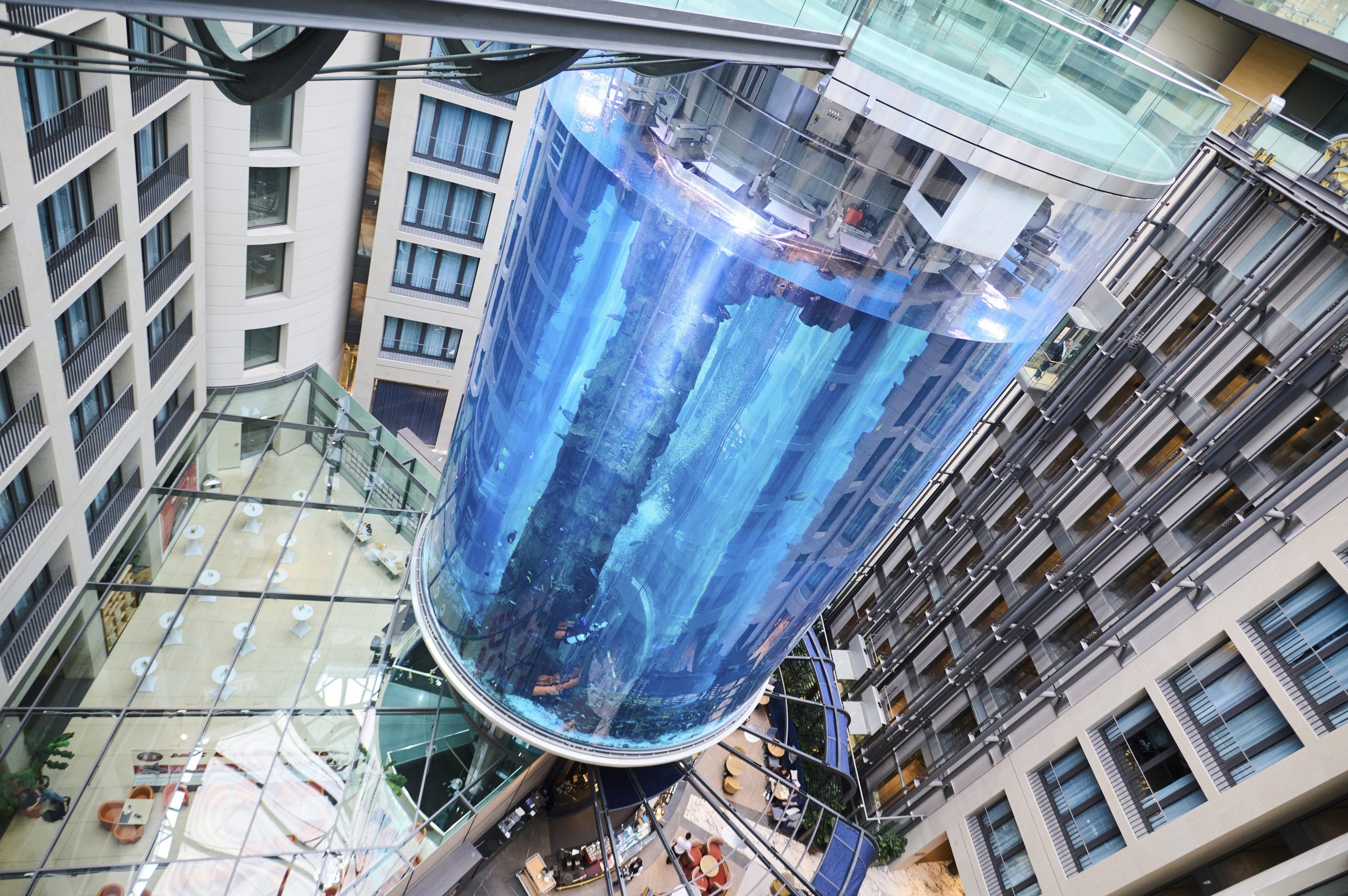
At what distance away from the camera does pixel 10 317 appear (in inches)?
445

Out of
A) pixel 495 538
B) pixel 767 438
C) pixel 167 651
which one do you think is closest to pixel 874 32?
pixel 767 438

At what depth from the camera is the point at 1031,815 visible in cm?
1936

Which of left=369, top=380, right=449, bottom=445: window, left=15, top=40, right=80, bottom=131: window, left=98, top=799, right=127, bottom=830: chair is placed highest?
left=15, top=40, right=80, bottom=131: window

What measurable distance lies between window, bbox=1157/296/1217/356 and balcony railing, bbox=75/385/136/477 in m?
22.5

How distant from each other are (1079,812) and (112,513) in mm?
20916

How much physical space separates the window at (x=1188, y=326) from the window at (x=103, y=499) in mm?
23112

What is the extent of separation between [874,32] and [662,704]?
315 inches

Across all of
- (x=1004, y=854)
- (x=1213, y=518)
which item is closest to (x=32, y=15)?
(x=1213, y=518)

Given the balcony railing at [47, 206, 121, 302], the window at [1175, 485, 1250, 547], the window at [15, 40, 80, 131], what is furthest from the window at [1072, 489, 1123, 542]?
the window at [15, 40, 80, 131]

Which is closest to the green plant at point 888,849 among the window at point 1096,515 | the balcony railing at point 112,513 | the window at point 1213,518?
the window at point 1096,515

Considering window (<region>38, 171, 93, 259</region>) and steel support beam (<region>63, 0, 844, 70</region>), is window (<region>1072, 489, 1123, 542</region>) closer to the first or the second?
steel support beam (<region>63, 0, 844, 70</region>)

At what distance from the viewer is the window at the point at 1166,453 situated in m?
19.4

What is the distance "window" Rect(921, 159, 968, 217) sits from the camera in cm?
649

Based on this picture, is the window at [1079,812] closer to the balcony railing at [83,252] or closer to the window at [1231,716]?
the window at [1231,716]
